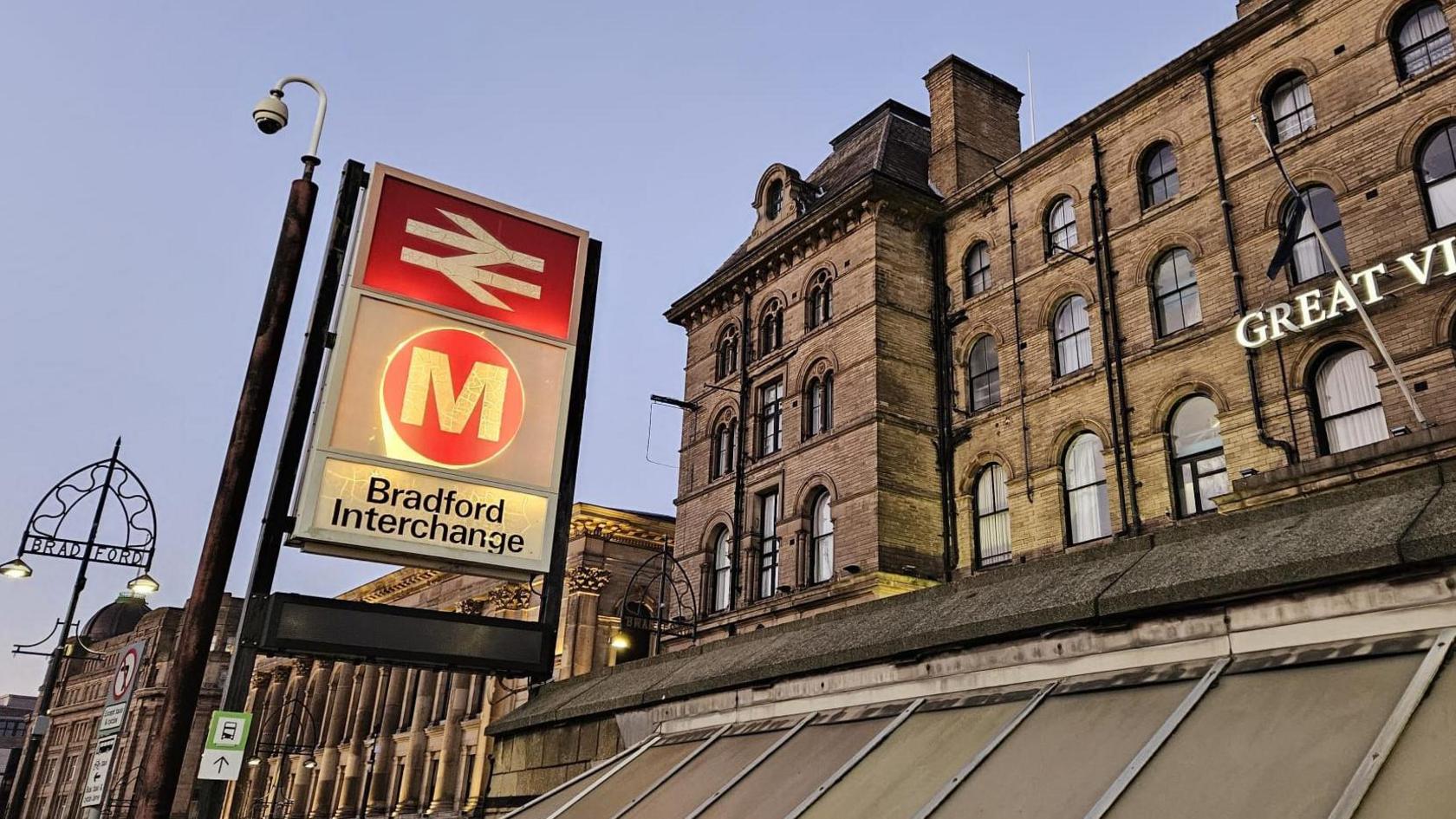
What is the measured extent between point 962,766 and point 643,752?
4.60m

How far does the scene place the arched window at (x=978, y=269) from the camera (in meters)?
26.6

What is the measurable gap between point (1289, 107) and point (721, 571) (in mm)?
17643

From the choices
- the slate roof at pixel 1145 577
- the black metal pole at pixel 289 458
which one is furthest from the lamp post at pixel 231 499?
the slate roof at pixel 1145 577

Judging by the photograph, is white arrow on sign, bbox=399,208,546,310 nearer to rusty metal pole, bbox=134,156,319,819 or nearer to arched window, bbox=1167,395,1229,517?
rusty metal pole, bbox=134,156,319,819

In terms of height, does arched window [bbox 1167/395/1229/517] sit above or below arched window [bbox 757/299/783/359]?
below

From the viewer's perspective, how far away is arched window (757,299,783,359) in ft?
98.8

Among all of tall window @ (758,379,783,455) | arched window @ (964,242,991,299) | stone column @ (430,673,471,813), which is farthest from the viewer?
stone column @ (430,673,471,813)

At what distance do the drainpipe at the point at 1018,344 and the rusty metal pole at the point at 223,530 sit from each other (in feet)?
56.4

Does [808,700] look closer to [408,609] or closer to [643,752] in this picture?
[643,752]

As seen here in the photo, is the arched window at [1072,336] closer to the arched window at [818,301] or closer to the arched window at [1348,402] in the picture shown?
the arched window at [1348,402]

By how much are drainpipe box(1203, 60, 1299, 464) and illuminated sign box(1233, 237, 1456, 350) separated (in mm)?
505

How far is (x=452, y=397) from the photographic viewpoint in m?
12.5

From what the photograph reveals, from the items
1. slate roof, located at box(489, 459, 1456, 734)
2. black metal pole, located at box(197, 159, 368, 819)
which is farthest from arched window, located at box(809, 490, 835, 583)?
black metal pole, located at box(197, 159, 368, 819)

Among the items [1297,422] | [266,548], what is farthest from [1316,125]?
[266,548]
